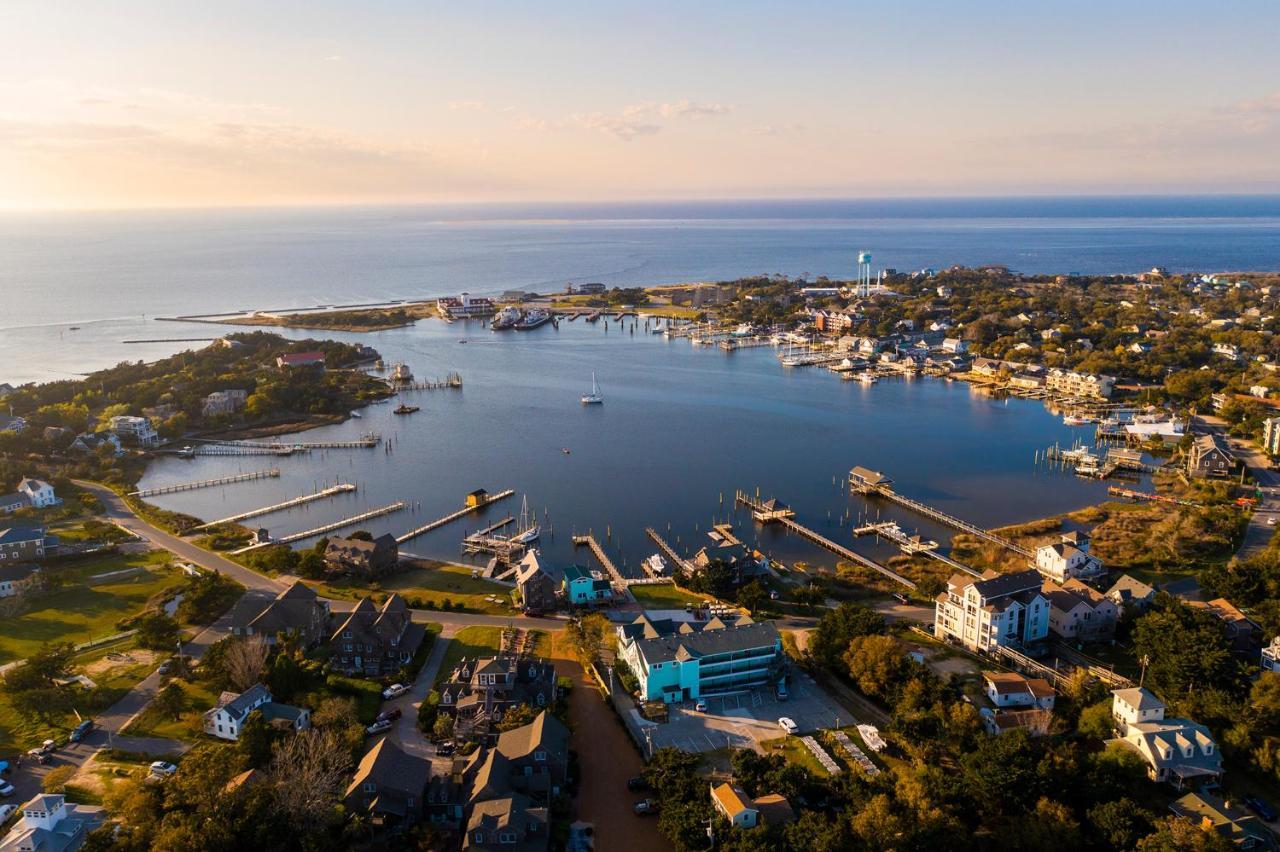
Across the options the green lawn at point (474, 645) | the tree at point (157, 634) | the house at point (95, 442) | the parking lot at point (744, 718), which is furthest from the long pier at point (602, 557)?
the house at point (95, 442)

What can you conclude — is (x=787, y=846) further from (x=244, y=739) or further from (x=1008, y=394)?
(x=1008, y=394)

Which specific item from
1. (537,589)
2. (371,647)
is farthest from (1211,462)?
(371,647)

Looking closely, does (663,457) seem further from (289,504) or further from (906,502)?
(289,504)

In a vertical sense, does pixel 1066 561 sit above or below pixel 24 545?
below

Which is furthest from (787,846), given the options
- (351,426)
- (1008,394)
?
(1008,394)

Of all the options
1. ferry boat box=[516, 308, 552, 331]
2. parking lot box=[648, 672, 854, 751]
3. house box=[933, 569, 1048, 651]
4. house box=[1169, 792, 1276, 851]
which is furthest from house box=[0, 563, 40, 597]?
ferry boat box=[516, 308, 552, 331]

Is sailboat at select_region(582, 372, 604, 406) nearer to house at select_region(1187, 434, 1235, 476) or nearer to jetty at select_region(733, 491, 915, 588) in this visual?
jetty at select_region(733, 491, 915, 588)

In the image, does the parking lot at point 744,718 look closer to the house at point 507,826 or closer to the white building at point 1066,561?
the house at point 507,826
